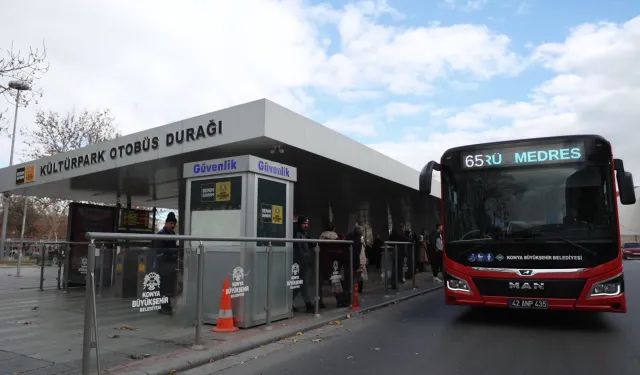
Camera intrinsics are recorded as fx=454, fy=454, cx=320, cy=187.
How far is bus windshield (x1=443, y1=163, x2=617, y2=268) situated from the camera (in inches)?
269

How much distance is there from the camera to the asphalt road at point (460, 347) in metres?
5.24

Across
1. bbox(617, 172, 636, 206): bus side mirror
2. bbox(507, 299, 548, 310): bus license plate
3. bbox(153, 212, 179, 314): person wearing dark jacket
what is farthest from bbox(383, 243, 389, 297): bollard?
bbox(153, 212, 179, 314): person wearing dark jacket

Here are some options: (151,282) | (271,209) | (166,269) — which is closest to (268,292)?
(271,209)

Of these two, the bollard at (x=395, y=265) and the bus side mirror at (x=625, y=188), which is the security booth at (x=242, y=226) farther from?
the bus side mirror at (x=625, y=188)

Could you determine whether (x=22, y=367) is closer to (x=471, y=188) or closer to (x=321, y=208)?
(x=471, y=188)

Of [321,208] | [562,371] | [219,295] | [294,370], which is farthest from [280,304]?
[321,208]

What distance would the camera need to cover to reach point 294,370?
208 inches

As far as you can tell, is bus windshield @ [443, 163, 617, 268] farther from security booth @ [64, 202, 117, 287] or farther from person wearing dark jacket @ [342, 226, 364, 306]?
security booth @ [64, 202, 117, 287]

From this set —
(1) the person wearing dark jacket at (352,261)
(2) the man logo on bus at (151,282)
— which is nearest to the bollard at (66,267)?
(1) the person wearing dark jacket at (352,261)

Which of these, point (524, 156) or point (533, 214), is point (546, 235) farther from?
point (524, 156)

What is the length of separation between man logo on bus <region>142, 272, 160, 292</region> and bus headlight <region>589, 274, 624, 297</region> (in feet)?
20.0

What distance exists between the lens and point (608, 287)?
668 centimetres

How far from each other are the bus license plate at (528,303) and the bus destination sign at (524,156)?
220 cm

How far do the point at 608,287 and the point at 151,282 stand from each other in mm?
6397
